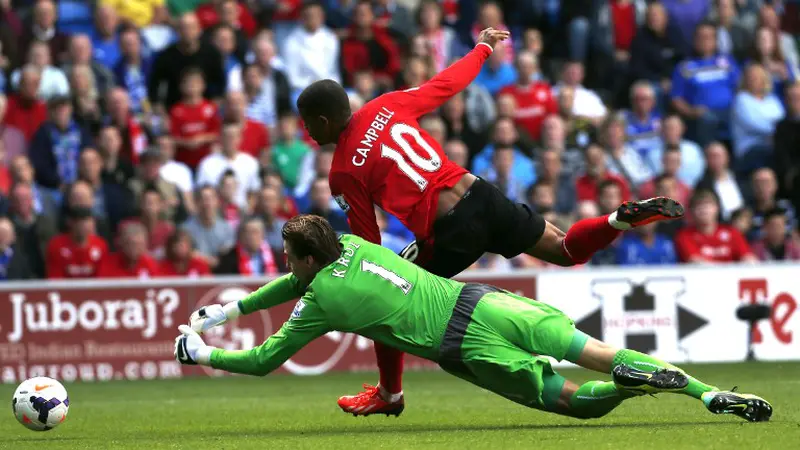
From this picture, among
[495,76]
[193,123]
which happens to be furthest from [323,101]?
[495,76]

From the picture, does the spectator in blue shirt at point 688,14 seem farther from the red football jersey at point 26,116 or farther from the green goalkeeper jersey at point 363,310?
the green goalkeeper jersey at point 363,310

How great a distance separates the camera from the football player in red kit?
359 inches

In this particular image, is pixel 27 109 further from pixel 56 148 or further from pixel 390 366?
pixel 390 366

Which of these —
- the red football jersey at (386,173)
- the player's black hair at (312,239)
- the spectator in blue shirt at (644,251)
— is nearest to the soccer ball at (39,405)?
the player's black hair at (312,239)

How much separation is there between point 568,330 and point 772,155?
34.2 ft

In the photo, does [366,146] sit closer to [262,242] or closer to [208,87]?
[262,242]

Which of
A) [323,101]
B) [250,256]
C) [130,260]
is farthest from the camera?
[250,256]

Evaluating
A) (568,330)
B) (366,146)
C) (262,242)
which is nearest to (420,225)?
(366,146)

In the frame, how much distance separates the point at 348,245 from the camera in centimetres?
852

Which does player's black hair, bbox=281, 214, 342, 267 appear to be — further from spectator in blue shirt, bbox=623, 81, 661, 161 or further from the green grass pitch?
spectator in blue shirt, bbox=623, 81, 661, 161

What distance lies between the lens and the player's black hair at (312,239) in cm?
830

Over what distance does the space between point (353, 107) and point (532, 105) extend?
241cm

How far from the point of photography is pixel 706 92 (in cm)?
1852

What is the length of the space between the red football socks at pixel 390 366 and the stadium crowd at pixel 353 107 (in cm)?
622
